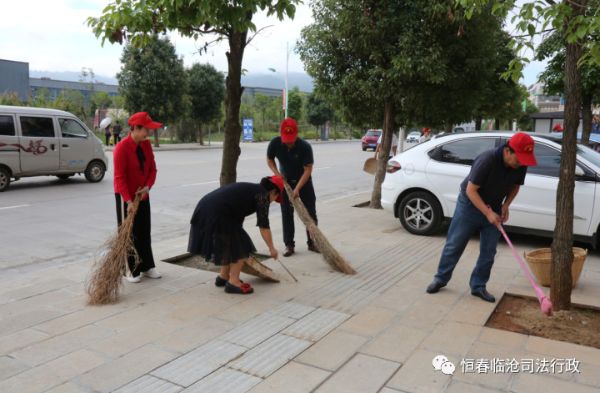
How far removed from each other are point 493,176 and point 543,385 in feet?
5.98

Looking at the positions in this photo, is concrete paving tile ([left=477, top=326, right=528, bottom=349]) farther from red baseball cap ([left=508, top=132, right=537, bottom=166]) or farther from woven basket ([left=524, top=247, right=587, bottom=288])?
woven basket ([left=524, top=247, right=587, bottom=288])

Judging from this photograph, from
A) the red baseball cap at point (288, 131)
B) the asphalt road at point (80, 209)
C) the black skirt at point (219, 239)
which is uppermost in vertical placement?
the red baseball cap at point (288, 131)

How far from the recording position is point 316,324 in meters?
4.24

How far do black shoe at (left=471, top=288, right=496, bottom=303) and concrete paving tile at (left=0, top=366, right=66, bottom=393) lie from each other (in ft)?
11.6

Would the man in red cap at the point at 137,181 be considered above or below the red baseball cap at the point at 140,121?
below

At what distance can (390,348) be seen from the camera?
379cm

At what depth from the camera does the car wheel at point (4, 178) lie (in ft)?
38.7

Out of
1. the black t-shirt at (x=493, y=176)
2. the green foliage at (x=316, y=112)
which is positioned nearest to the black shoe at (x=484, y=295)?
the black t-shirt at (x=493, y=176)

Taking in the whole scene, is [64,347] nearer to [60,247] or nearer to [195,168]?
[60,247]

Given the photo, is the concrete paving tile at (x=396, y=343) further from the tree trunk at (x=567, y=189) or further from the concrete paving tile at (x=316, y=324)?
the tree trunk at (x=567, y=189)

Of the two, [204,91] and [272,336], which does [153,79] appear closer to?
[204,91]

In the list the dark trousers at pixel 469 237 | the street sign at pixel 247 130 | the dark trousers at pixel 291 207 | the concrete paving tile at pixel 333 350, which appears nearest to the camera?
the concrete paving tile at pixel 333 350

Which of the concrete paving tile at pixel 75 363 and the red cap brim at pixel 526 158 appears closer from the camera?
the concrete paving tile at pixel 75 363

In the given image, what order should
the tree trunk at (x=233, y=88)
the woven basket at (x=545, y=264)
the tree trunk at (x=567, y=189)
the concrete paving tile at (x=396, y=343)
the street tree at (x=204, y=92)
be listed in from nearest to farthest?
the concrete paving tile at (x=396, y=343), the tree trunk at (x=567, y=189), the woven basket at (x=545, y=264), the tree trunk at (x=233, y=88), the street tree at (x=204, y=92)
